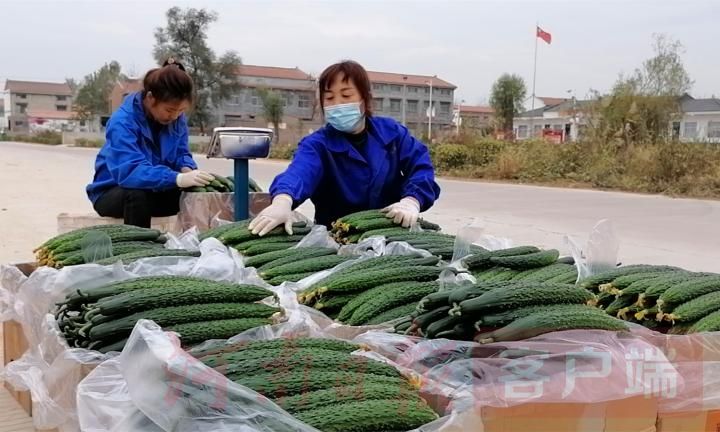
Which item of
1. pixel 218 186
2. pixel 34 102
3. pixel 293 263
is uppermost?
pixel 34 102

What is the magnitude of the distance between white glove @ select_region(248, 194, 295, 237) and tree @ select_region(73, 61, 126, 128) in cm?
7373

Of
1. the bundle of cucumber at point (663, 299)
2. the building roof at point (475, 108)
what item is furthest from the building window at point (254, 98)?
the bundle of cucumber at point (663, 299)

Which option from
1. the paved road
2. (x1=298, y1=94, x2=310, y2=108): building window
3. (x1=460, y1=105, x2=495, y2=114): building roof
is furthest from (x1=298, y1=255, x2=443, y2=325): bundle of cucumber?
(x1=460, y1=105, x2=495, y2=114): building roof

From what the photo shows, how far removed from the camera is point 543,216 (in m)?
12.3

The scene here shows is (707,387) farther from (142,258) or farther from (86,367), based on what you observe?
(142,258)

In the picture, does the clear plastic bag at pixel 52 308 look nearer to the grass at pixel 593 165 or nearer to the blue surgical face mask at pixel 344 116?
the blue surgical face mask at pixel 344 116

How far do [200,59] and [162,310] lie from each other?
2311 inches

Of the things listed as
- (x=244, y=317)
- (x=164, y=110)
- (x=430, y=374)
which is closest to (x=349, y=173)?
(x=164, y=110)

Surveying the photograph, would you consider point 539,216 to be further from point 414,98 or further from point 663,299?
point 414,98

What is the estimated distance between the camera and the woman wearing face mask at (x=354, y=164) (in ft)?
13.1

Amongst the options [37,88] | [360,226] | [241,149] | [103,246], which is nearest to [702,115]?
[241,149]

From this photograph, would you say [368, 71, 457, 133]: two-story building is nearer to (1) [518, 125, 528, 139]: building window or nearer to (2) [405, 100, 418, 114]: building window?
(2) [405, 100, 418, 114]: building window

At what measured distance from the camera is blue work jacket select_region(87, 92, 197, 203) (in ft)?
14.2

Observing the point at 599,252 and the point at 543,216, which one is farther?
the point at 543,216
